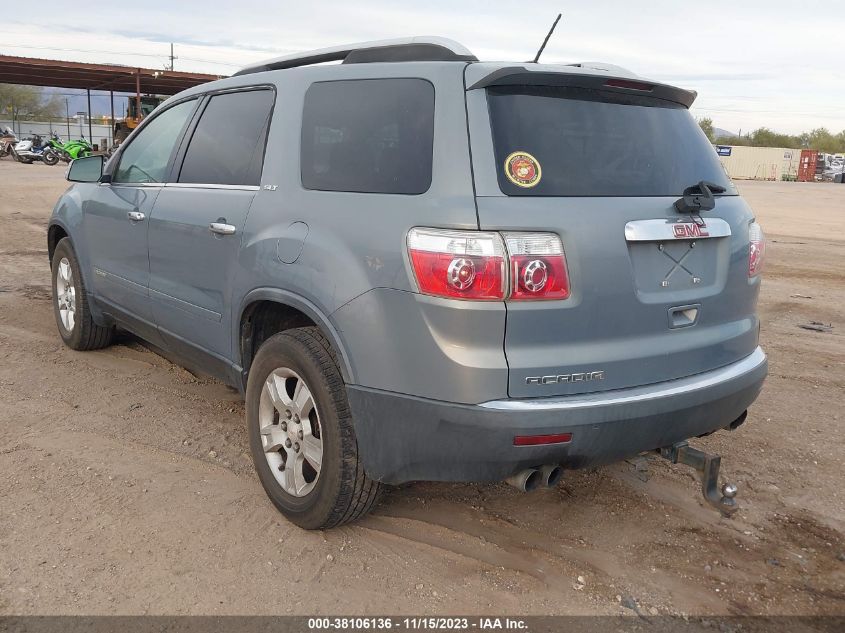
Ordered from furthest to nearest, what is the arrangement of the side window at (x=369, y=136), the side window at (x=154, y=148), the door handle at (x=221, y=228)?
the side window at (x=154, y=148)
the door handle at (x=221, y=228)
the side window at (x=369, y=136)

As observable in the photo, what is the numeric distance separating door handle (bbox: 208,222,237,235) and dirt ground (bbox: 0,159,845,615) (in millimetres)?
1154

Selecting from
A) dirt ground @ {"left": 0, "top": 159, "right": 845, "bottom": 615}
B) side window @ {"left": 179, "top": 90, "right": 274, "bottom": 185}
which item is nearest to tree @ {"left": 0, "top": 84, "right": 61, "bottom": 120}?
side window @ {"left": 179, "top": 90, "right": 274, "bottom": 185}

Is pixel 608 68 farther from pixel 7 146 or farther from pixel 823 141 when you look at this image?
pixel 823 141

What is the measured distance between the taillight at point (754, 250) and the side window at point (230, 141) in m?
2.10

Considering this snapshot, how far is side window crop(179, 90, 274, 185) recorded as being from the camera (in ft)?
11.4

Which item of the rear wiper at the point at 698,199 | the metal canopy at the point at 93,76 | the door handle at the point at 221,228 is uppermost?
the metal canopy at the point at 93,76

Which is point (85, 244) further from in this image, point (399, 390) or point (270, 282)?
point (399, 390)

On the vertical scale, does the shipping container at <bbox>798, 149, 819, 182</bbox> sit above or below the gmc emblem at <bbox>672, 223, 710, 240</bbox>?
below

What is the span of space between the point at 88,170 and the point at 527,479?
145 inches

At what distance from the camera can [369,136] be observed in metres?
2.96

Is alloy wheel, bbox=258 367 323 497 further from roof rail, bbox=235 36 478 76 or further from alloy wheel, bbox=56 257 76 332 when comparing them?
alloy wheel, bbox=56 257 76 332

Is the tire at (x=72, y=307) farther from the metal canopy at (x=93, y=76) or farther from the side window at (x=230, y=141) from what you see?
the metal canopy at (x=93, y=76)

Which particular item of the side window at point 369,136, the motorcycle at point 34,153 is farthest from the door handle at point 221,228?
the motorcycle at point 34,153

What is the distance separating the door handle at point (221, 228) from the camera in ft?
11.1
